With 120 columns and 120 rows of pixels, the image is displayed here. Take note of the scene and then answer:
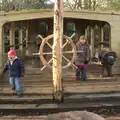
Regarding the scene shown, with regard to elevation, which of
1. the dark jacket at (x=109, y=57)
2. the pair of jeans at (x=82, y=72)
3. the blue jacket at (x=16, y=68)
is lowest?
the pair of jeans at (x=82, y=72)

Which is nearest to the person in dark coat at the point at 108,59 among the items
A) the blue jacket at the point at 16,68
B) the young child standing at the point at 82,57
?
the young child standing at the point at 82,57

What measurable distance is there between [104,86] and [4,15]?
3264 millimetres

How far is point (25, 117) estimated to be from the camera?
8344mm

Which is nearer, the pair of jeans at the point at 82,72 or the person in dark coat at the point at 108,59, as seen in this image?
the pair of jeans at the point at 82,72

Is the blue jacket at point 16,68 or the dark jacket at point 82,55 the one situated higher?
the dark jacket at point 82,55

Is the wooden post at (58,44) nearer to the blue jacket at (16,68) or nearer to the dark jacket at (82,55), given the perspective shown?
the blue jacket at (16,68)

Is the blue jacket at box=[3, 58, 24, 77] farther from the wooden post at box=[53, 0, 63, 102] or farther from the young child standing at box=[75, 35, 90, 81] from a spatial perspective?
the young child standing at box=[75, 35, 90, 81]

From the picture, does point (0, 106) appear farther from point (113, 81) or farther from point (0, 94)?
point (113, 81)

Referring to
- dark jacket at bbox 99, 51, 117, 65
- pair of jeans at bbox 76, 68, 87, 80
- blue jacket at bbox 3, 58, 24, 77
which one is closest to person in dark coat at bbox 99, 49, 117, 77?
dark jacket at bbox 99, 51, 117, 65

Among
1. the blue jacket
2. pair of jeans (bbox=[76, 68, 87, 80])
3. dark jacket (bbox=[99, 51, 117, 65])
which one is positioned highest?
dark jacket (bbox=[99, 51, 117, 65])

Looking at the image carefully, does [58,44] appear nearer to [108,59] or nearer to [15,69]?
[15,69]

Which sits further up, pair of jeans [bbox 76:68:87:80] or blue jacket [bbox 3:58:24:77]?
blue jacket [bbox 3:58:24:77]

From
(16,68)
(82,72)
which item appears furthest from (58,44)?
(82,72)

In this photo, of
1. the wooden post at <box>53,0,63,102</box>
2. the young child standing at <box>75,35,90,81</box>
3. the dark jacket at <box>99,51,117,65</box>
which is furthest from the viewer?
the dark jacket at <box>99,51,117,65</box>
